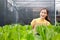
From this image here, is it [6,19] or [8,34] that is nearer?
[8,34]

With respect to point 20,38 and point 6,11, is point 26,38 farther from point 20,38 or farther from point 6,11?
point 6,11

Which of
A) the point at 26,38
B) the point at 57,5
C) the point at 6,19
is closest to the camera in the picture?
the point at 26,38

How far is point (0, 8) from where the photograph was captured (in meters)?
5.45

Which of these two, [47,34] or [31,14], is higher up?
[47,34]

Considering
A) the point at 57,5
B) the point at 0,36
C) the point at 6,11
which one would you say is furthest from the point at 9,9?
the point at 0,36

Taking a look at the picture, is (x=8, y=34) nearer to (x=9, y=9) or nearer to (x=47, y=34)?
(x=47, y=34)

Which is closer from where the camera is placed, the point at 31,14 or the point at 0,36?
the point at 0,36

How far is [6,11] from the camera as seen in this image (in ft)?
17.8

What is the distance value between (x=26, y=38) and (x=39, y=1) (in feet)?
16.6

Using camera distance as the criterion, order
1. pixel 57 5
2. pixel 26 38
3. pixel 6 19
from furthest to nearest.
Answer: pixel 57 5, pixel 6 19, pixel 26 38

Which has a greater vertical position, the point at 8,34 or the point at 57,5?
the point at 8,34

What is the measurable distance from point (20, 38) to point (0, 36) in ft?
0.28

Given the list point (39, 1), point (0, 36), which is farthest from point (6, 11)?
point (0, 36)

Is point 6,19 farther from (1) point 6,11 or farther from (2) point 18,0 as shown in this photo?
→ (2) point 18,0
